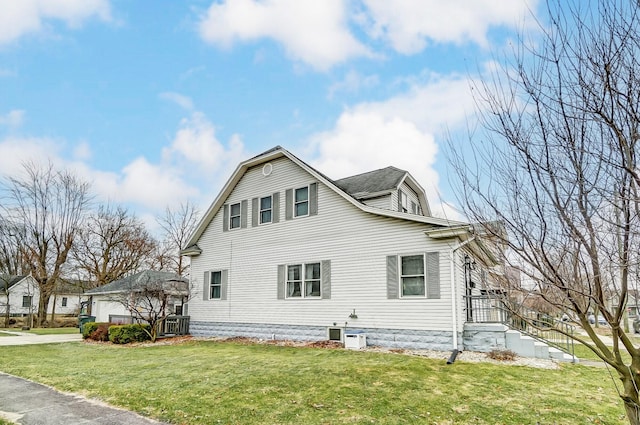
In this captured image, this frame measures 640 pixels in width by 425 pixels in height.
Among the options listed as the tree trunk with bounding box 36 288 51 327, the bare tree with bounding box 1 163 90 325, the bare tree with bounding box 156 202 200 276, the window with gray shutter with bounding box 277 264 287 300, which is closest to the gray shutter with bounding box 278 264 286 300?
the window with gray shutter with bounding box 277 264 287 300

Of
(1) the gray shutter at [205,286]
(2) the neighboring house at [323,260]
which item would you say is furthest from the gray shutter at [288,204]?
(1) the gray shutter at [205,286]

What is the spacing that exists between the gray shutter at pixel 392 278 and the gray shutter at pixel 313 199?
3.52m

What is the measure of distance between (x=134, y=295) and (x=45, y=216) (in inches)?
817

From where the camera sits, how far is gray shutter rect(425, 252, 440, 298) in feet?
38.3

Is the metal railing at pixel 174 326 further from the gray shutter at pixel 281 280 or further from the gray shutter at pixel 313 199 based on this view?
the gray shutter at pixel 313 199

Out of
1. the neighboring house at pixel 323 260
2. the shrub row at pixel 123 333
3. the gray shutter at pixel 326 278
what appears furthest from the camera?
the shrub row at pixel 123 333

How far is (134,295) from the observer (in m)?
16.3

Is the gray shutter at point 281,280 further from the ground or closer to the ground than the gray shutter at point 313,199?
closer to the ground

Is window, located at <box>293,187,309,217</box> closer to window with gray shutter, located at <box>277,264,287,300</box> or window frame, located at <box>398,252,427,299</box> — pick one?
window with gray shutter, located at <box>277,264,287,300</box>

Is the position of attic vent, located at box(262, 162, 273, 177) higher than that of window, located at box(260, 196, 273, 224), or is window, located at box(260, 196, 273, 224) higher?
attic vent, located at box(262, 162, 273, 177)

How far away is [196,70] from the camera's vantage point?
50.9 ft

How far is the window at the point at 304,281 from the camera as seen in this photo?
14.2 metres

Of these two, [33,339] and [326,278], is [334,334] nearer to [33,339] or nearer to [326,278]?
[326,278]

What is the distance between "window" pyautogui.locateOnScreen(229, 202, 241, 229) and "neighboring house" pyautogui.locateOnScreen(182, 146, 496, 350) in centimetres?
5
